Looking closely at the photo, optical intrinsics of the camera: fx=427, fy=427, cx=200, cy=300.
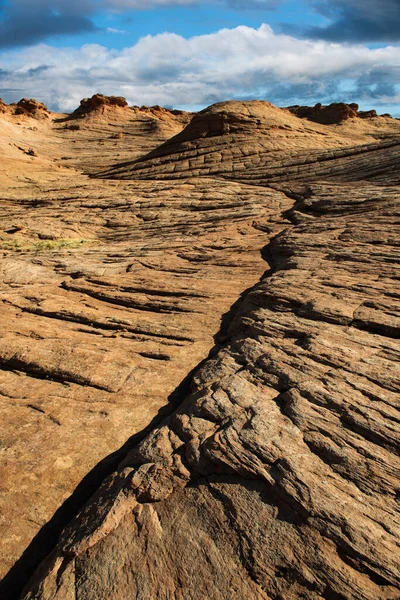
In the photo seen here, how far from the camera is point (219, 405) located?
10.1m

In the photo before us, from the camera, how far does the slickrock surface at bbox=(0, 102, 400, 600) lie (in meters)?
7.05

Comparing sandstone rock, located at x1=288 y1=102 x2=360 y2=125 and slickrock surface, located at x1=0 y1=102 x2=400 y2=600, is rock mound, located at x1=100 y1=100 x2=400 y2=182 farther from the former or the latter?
sandstone rock, located at x1=288 y1=102 x2=360 y2=125

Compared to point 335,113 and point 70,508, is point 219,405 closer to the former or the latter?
point 70,508

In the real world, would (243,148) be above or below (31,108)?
below

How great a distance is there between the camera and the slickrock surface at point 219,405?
23.1 feet

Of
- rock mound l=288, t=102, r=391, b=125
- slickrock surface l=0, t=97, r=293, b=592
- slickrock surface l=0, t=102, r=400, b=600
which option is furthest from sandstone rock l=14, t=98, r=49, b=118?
slickrock surface l=0, t=102, r=400, b=600

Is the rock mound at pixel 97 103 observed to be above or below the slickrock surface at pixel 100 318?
above

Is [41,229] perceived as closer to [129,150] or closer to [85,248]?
[85,248]

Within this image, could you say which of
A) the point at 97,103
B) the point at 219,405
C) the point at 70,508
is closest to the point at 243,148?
the point at 219,405

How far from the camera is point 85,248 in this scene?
1043 inches

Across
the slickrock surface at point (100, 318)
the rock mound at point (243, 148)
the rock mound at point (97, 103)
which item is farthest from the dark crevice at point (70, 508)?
the rock mound at point (97, 103)

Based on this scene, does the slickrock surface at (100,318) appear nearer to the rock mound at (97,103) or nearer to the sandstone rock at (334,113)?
the sandstone rock at (334,113)

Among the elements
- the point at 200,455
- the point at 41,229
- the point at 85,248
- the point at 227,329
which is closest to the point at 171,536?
the point at 200,455

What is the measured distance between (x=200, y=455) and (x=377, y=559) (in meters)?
3.63
